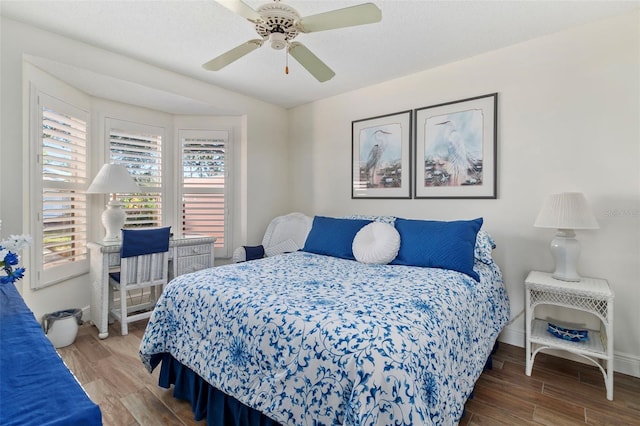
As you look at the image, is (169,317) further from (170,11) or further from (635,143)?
(635,143)

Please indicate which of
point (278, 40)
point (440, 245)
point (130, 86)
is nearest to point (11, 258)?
point (278, 40)

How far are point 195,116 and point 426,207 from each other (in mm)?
2957

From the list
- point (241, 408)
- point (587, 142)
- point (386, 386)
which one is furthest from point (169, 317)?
point (587, 142)

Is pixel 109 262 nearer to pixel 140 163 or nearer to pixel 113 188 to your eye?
pixel 113 188

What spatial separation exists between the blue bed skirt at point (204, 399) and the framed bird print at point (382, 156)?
2399 mm

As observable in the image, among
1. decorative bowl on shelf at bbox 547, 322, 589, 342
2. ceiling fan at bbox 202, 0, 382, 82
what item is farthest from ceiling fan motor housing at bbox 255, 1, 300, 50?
decorative bowl on shelf at bbox 547, 322, 589, 342

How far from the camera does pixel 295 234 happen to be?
378 cm

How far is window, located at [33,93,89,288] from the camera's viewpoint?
8.37 ft

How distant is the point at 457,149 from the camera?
2850 millimetres

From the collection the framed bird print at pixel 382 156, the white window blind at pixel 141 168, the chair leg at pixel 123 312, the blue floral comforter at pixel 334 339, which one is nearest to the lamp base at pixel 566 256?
the blue floral comforter at pixel 334 339

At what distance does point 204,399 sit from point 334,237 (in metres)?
1.55

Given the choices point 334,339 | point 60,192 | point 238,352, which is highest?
point 60,192

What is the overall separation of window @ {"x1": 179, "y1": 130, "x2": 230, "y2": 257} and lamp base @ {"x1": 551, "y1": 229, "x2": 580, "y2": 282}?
11.0 ft

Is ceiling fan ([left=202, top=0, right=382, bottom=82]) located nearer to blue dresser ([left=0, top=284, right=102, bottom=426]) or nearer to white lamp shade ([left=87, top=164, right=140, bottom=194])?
blue dresser ([left=0, top=284, right=102, bottom=426])
